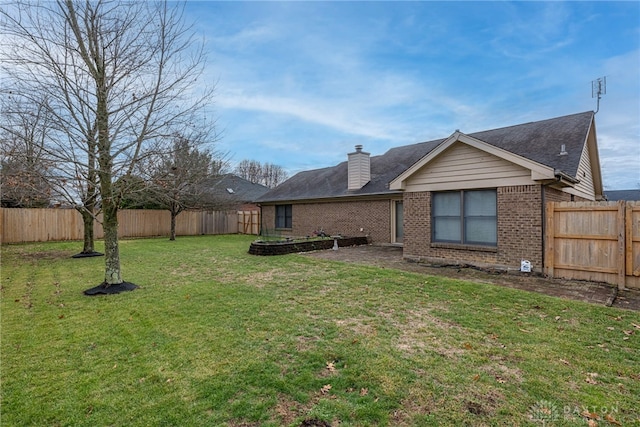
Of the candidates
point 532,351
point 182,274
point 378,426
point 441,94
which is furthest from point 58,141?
point 441,94

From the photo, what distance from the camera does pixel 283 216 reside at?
21.0m

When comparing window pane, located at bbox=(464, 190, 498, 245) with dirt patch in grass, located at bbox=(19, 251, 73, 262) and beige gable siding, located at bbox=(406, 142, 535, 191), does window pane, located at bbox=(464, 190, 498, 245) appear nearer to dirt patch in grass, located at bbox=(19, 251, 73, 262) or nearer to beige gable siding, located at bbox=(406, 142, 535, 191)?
beige gable siding, located at bbox=(406, 142, 535, 191)

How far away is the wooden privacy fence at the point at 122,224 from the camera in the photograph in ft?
56.3

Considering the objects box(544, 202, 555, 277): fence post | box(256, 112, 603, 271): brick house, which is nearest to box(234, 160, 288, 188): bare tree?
box(256, 112, 603, 271): brick house

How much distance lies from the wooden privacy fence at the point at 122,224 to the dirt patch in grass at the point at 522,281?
15411 mm

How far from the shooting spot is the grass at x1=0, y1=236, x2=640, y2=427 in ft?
9.22

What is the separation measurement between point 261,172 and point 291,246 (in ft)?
124

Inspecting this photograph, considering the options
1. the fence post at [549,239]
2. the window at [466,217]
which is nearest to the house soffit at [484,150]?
the fence post at [549,239]

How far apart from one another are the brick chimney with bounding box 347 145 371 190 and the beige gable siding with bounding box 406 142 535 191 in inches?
230

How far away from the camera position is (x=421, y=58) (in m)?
13.4

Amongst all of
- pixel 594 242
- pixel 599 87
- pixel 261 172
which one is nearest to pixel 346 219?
pixel 594 242

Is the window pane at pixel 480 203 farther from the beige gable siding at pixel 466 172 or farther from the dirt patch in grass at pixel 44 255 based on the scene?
the dirt patch in grass at pixel 44 255

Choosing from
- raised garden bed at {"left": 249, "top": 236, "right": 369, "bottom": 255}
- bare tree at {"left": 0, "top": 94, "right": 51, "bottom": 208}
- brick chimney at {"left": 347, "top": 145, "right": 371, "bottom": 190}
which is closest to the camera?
bare tree at {"left": 0, "top": 94, "right": 51, "bottom": 208}

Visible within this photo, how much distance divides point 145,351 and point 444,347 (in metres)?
3.64
